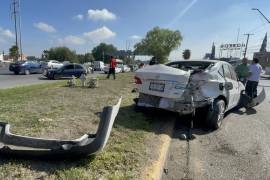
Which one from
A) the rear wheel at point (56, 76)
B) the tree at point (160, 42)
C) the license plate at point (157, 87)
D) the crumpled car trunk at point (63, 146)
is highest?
the tree at point (160, 42)

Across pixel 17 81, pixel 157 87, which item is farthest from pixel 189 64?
pixel 17 81

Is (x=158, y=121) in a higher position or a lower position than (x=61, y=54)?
lower

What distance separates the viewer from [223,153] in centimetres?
454

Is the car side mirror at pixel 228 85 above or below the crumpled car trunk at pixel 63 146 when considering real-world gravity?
above

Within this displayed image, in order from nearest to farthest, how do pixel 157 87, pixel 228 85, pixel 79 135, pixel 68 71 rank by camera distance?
pixel 79 135, pixel 157 87, pixel 228 85, pixel 68 71

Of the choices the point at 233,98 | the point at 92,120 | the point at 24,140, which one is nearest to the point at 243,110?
the point at 233,98

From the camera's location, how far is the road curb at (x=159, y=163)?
11.1ft

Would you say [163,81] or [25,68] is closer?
[163,81]

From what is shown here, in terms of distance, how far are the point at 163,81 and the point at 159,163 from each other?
2299 millimetres

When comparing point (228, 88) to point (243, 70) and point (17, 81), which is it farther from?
point (17, 81)

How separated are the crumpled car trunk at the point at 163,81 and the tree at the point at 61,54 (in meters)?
101

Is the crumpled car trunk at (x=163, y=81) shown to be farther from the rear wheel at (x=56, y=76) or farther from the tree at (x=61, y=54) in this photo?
the tree at (x=61, y=54)

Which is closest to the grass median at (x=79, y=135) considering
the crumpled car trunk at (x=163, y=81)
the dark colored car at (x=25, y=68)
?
the crumpled car trunk at (x=163, y=81)

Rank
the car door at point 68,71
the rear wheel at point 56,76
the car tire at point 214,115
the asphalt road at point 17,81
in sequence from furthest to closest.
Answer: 1. the car door at point 68,71
2. the rear wheel at point 56,76
3. the asphalt road at point 17,81
4. the car tire at point 214,115
